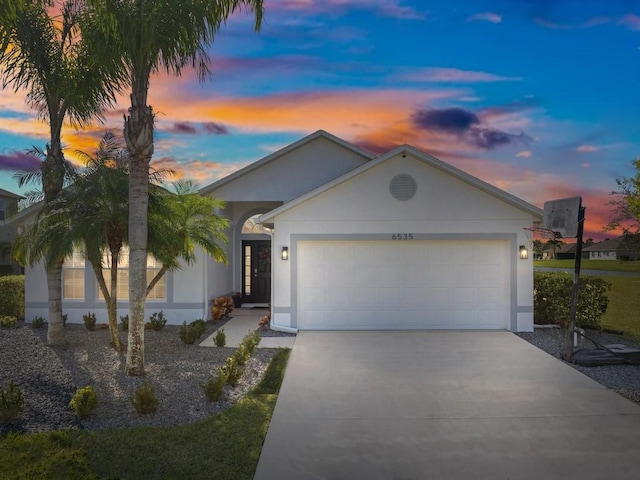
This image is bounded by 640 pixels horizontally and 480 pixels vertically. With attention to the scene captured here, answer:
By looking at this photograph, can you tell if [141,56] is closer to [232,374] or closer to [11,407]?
[232,374]

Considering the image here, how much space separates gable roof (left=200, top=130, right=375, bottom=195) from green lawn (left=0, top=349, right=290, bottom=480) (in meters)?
10.2

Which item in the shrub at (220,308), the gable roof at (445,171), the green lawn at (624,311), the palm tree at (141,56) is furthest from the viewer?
the shrub at (220,308)

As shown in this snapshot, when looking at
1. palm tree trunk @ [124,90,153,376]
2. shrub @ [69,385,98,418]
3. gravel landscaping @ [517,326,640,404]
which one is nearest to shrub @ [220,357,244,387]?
palm tree trunk @ [124,90,153,376]

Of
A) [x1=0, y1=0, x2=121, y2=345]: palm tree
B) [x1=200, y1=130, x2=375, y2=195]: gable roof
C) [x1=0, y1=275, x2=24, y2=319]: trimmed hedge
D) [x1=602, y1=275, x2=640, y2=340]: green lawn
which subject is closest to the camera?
[x1=0, y1=0, x2=121, y2=345]: palm tree

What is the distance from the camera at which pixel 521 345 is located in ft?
36.4

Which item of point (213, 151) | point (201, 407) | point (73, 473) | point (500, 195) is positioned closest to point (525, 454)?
point (201, 407)

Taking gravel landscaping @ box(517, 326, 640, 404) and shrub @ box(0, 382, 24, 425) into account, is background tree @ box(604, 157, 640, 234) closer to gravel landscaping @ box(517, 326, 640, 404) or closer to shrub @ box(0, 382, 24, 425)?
gravel landscaping @ box(517, 326, 640, 404)

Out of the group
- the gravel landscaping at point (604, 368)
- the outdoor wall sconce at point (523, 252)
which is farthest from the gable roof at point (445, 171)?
the gravel landscaping at point (604, 368)

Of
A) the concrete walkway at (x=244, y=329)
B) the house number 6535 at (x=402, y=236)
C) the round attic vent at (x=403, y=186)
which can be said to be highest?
the round attic vent at (x=403, y=186)

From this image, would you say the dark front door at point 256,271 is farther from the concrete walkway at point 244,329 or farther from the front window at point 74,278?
the front window at point 74,278

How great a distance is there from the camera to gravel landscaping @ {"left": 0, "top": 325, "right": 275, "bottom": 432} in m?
6.58

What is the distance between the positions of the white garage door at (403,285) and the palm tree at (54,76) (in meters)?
5.93

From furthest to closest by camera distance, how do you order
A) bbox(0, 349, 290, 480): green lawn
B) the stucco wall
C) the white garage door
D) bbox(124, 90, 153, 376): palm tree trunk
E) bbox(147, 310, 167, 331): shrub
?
bbox(147, 310, 167, 331): shrub → the white garage door → the stucco wall → bbox(124, 90, 153, 376): palm tree trunk → bbox(0, 349, 290, 480): green lawn

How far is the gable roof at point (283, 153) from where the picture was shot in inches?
618
